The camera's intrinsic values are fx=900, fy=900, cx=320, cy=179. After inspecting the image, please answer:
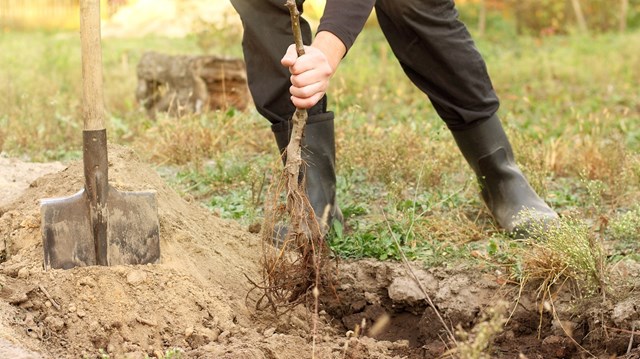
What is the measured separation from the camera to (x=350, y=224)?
11.1ft

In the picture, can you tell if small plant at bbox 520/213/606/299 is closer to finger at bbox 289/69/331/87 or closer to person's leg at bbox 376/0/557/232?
person's leg at bbox 376/0/557/232

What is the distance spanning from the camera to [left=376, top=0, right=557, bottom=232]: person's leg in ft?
10.5

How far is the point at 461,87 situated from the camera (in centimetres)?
329

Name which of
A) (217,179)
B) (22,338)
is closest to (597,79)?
(217,179)

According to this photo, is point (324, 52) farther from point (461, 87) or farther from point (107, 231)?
point (461, 87)

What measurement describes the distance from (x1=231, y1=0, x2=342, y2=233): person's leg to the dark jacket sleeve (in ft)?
2.13

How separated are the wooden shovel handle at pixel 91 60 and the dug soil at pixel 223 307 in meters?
0.30

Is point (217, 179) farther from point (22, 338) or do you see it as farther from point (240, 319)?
point (22, 338)

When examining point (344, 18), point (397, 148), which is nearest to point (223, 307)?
point (344, 18)

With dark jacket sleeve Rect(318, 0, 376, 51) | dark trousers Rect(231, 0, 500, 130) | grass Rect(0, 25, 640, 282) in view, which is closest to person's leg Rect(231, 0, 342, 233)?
dark trousers Rect(231, 0, 500, 130)

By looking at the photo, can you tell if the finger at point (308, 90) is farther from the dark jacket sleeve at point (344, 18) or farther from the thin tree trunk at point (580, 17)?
the thin tree trunk at point (580, 17)

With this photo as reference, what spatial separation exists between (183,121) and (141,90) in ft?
4.66

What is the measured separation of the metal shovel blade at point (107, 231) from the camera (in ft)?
8.49

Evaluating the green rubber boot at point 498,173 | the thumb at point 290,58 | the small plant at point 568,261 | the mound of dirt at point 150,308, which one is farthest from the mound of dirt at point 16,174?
the small plant at point 568,261
